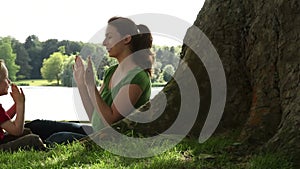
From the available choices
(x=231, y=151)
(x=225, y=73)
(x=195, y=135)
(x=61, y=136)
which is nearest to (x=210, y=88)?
(x=225, y=73)

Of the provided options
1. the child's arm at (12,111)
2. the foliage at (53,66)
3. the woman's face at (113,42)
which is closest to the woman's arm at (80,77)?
the woman's face at (113,42)

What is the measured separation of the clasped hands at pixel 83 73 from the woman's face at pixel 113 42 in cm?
52

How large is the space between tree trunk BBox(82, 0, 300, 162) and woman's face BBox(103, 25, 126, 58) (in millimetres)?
737

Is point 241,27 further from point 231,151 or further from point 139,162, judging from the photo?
point 139,162

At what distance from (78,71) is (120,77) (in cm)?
62

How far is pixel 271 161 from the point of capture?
3785 mm

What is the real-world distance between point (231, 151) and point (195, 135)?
24.0 inches

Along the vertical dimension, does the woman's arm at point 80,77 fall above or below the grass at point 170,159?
above

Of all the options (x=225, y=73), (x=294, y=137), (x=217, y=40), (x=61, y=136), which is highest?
(x=217, y=40)

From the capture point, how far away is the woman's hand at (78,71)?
193 inches

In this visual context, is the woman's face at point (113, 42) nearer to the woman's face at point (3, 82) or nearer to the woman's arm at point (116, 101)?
the woman's arm at point (116, 101)

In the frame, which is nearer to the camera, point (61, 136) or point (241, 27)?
point (241, 27)

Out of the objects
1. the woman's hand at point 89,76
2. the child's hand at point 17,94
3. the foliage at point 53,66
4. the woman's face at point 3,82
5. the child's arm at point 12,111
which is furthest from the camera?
the foliage at point 53,66

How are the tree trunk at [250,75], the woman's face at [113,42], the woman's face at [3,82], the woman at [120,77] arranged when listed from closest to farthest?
the tree trunk at [250,75] → the woman at [120,77] → the woman's face at [113,42] → the woman's face at [3,82]
